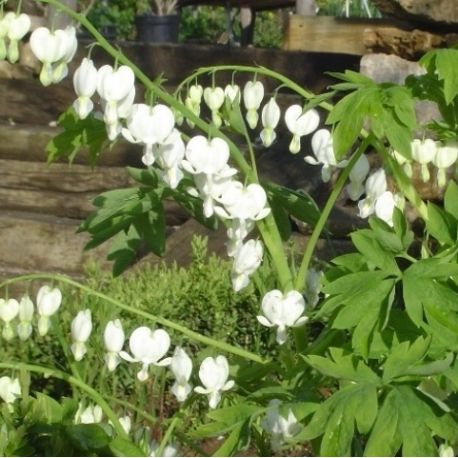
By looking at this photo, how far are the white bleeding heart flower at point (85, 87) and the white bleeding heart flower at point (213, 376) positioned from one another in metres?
0.49

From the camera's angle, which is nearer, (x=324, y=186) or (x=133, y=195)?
(x=133, y=195)

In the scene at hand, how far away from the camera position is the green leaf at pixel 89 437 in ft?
6.29

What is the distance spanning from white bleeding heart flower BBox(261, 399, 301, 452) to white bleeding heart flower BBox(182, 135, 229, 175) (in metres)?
0.41

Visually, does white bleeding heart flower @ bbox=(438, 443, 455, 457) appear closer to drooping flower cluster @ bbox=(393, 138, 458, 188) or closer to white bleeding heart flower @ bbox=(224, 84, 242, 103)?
drooping flower cluster @ bbox=(393, 138, 458, 188)

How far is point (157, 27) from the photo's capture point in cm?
1142

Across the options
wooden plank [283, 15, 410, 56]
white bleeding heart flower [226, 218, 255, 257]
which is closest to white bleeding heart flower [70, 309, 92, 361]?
white bleeding heart flower [226, 218, 255, 257]

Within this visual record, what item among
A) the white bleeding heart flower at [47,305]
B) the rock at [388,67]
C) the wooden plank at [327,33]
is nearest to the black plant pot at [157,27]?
the wooden plank at [327,33]

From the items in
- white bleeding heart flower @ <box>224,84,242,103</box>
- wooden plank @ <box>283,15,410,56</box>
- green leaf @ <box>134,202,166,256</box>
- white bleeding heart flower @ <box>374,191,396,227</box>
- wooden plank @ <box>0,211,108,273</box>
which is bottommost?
wooden plank @ <box>0,211,108,273</box>

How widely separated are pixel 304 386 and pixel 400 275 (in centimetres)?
30

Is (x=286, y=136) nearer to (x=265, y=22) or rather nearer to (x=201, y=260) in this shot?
(x=201, y=260)

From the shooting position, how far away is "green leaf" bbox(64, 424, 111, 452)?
1.92m

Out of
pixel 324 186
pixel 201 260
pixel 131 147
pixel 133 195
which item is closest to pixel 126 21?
pixel 131 147

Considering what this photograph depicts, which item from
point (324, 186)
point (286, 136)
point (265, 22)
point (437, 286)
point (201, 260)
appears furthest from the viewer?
point (265, 22)

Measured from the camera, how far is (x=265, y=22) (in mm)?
16703
